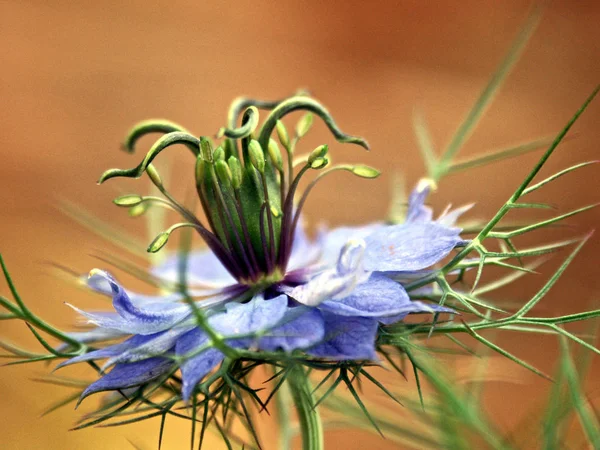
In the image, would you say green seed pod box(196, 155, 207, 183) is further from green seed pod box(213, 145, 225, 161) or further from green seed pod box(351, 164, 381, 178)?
green seed pod box(351, 164, 381, 178)

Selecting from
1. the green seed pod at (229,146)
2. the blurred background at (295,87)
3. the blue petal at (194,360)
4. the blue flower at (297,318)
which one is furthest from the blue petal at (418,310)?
the blurred background at (295,87)

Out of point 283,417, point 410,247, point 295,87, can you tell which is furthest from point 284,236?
point 295,87

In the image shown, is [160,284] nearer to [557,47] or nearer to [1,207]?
[1,207]

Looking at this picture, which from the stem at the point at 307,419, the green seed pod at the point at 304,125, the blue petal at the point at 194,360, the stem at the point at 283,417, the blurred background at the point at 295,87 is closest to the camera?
the blue petal at the point at 194,360

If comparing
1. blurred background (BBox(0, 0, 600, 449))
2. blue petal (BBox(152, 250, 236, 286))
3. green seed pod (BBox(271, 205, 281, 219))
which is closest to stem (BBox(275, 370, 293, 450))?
blue petal (BBox(152, 250, 236, 286))

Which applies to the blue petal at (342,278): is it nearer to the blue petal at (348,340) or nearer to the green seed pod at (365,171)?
the blue petal at (348,340)

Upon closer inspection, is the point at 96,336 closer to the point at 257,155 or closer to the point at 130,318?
the point at 130,318
